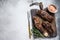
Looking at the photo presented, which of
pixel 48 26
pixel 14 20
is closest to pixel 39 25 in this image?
pixel 48 26

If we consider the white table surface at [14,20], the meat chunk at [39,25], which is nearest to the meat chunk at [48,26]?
the meat chunk at [39,25]

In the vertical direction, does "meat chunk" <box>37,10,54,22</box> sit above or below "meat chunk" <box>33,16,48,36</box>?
above

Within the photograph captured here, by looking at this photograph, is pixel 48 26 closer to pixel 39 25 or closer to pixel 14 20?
pixel 39 25

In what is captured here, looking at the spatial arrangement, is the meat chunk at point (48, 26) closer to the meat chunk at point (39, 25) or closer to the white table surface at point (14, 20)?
the meat chunk at point (39, 25)

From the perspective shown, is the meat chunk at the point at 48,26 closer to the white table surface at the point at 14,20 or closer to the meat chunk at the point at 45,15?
the meat chunk at the point at 45,15

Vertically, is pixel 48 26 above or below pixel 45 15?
below

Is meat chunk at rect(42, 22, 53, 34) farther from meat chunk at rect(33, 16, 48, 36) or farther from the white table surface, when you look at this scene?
the white table surface

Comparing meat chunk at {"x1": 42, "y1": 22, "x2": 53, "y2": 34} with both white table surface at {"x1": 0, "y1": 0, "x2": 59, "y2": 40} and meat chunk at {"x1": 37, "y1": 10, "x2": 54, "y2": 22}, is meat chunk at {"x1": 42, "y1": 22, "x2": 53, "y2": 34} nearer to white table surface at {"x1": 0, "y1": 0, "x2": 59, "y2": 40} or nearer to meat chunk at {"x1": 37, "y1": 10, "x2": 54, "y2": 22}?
meat chunk at {"x1": 37, "y1": 10, "x2": 54, "y2": 22}

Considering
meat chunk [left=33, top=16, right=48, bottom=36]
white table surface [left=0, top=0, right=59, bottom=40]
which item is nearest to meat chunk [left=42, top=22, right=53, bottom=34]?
meat chunk [left=33, top=16, right=48, bottom=36]

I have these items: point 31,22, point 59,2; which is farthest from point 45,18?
point 59,2

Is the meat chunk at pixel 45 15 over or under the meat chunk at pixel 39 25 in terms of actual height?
over

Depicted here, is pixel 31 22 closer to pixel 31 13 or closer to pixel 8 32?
pixel 31 13
